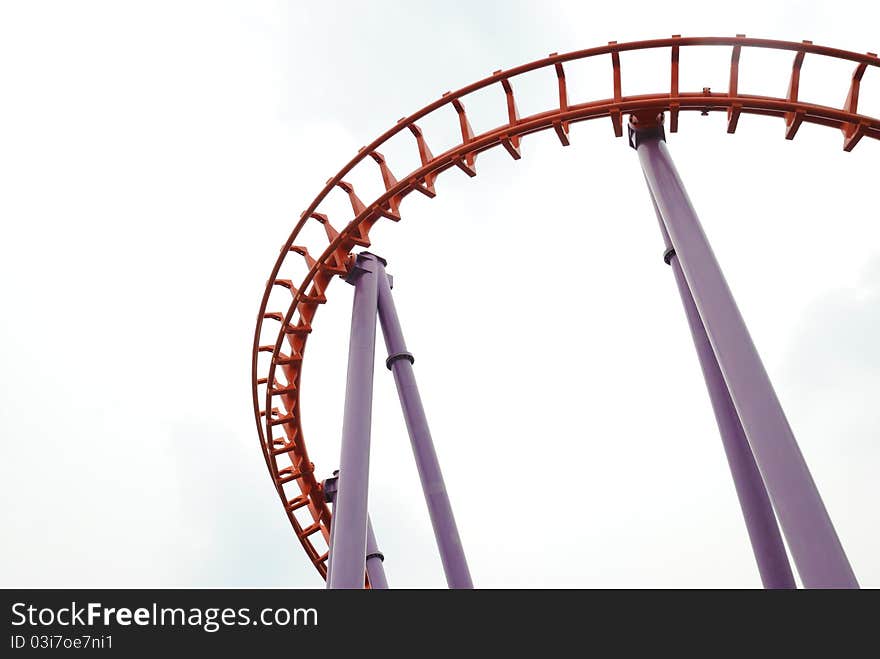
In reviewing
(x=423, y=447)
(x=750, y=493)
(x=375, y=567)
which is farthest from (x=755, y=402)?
(x=375, y=567)

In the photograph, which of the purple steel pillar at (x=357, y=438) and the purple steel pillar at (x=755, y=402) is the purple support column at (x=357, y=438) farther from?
the purple steel pillar at (x=755, y=402)

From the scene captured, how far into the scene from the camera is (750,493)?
585 centimetres

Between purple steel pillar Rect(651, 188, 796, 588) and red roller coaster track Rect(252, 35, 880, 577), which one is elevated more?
red roller coaster track Rect(252, 35, 880, 577)

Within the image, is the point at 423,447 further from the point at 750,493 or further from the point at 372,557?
the point at 750,493

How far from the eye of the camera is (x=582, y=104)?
6.42m

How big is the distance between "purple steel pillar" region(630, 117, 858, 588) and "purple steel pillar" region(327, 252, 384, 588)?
2.77m

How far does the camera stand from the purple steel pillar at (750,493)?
5.76 metres

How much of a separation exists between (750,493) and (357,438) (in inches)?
116

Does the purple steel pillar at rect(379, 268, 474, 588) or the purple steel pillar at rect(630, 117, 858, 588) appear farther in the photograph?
the purple steel pillar at rect(379, 268, 474, 588)

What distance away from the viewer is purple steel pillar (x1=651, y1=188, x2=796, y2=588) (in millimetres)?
5758

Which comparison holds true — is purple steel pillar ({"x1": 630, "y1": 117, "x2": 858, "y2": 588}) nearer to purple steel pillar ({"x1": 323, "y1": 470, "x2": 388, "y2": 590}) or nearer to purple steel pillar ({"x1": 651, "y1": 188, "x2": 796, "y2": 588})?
purple steel pillar ({"x1": 651, "y1": 188, "x2": 796, "y2": 588})

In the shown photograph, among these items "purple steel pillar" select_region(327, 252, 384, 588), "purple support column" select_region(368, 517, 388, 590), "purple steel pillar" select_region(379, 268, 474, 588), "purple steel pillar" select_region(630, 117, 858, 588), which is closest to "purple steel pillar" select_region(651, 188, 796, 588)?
"purple steel pillar" select_region(630, 117, 858, 588)

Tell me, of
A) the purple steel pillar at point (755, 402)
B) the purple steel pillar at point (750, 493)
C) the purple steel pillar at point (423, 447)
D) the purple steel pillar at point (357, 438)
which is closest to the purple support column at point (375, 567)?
the purple steel pillar at point (423, 447)
